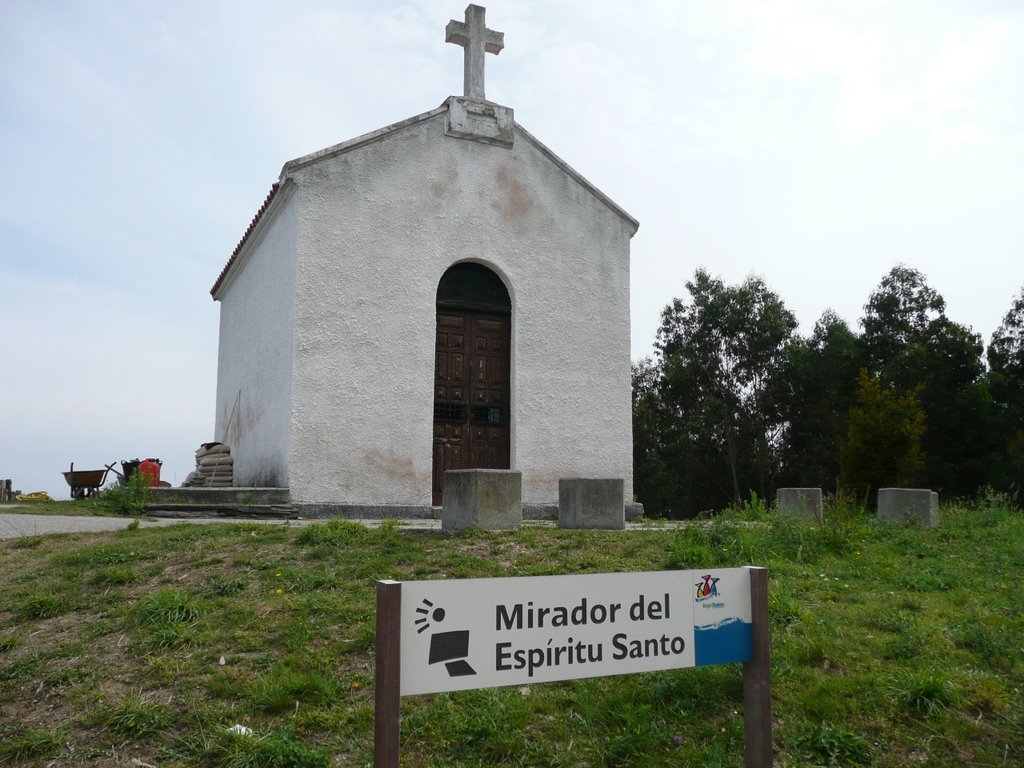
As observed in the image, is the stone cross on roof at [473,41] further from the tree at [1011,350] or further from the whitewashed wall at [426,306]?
the tree at [1011,350]

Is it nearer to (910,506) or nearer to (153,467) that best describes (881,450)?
(910,506)

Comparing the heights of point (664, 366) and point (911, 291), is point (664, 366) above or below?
below

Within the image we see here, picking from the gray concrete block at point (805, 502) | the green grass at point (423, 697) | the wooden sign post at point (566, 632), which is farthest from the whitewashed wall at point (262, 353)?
the wooden sign post at point (566, 632)

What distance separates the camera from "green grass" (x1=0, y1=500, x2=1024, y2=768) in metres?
4.54

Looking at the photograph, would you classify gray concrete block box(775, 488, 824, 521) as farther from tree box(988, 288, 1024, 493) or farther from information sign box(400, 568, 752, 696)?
tree box(988, 288, 1024, 493)

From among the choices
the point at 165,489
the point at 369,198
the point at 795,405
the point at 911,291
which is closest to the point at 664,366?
the point at 795,405

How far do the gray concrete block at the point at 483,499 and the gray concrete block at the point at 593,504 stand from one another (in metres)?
1.16

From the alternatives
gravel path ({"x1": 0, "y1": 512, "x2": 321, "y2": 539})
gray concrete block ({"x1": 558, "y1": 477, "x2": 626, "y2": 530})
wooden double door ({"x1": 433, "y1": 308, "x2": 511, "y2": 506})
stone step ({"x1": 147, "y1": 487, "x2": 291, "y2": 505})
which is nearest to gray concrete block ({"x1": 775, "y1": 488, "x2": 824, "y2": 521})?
gray concrete block ({"x1": 558, "y1": 477, "x2": 626, "y2": 530})

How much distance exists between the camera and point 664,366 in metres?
32.5

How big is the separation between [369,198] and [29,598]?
8259 mm

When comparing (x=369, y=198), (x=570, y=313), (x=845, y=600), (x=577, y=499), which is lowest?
(x=845, y=600)

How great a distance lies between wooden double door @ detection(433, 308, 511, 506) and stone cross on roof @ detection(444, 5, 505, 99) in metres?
3.82

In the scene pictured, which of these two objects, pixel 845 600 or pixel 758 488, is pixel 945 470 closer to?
pixel 758 488

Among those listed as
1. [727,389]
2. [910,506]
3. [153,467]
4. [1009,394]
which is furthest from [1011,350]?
[153,467]
